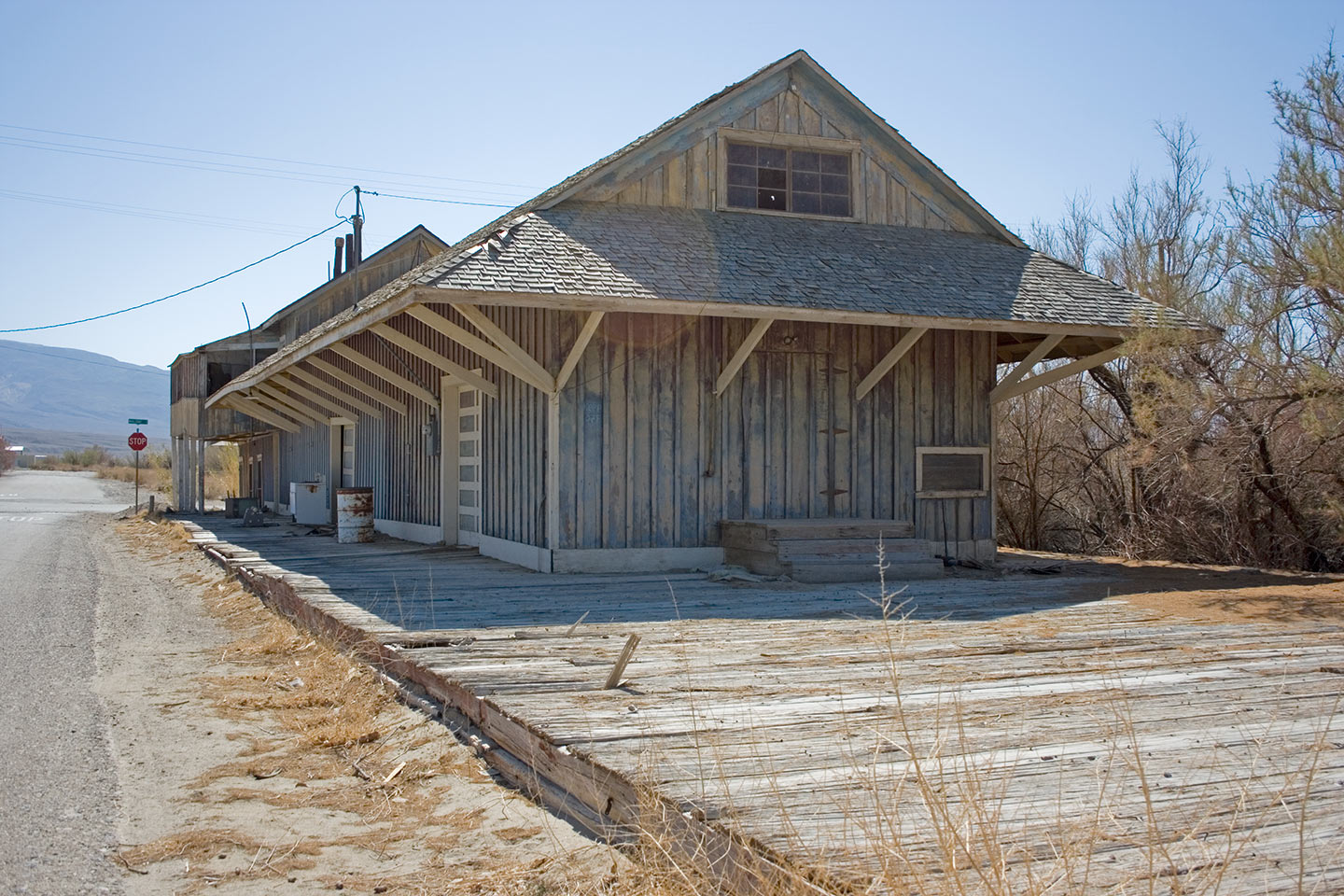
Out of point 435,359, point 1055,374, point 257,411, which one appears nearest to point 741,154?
point 435,359

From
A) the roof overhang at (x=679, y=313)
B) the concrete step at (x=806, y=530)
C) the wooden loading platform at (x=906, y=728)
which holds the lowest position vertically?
the wooden loading platform at (x=906, y=728)

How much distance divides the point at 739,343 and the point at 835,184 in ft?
10.2

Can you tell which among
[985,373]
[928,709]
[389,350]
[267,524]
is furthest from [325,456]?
[928,709]

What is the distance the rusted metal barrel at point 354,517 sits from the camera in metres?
16.7

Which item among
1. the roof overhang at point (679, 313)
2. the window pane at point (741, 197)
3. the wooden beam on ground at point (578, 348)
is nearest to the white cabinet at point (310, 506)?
the roof overhang at point (679, 313)

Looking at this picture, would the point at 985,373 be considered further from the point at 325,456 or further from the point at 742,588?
the point at 325,456

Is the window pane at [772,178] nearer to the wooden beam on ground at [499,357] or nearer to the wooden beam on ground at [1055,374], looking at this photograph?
the wooden beam on ground at [1055,374]

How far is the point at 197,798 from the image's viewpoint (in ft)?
17.3

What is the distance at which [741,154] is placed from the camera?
1404 centimetres

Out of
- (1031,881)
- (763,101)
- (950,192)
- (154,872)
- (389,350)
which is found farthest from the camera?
(389,350)

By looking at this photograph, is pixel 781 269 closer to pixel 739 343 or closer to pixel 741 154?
pixel 739 343

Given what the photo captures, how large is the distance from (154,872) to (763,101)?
38.0ft

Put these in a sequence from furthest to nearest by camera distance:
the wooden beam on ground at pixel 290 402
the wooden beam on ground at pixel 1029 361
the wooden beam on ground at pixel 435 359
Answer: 1. the wooden beam on ground at pixel 290 402
2. the wooden beam on ground at pixel 1029 361
3. the wooden beam on ground at pixel 435 359

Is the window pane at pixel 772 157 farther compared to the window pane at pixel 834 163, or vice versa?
the window pane at pixel 834 163
